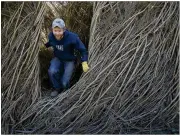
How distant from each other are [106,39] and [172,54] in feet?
1.78

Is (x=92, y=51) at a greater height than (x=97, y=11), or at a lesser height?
lesser

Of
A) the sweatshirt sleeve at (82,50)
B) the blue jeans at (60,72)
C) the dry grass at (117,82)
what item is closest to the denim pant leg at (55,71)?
the blue jeans at (60,72)

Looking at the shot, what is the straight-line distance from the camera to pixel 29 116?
2.71m

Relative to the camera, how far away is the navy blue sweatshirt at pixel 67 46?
8.90 ft

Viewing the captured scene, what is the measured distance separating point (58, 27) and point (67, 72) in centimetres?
43

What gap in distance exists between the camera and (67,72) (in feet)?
9.39

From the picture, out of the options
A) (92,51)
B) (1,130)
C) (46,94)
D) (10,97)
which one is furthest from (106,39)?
(1,130)

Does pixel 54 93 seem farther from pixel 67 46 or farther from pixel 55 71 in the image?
pixel 67 46

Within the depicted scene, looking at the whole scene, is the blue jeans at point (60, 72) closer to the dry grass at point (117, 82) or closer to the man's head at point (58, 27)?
the dry grass at point (117, 82)

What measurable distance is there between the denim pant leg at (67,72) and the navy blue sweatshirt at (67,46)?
46 millimetres

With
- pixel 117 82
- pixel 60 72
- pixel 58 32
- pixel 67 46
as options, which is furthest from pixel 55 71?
pixel 117 82

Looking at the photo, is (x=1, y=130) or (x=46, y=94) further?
(x=46, y=94)

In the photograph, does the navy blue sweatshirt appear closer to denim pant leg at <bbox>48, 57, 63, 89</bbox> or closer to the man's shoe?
denim pant leg at <bbox>48, 57, 63, 89</bbox>

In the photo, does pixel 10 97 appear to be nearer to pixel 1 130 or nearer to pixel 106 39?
pixel 1 130
